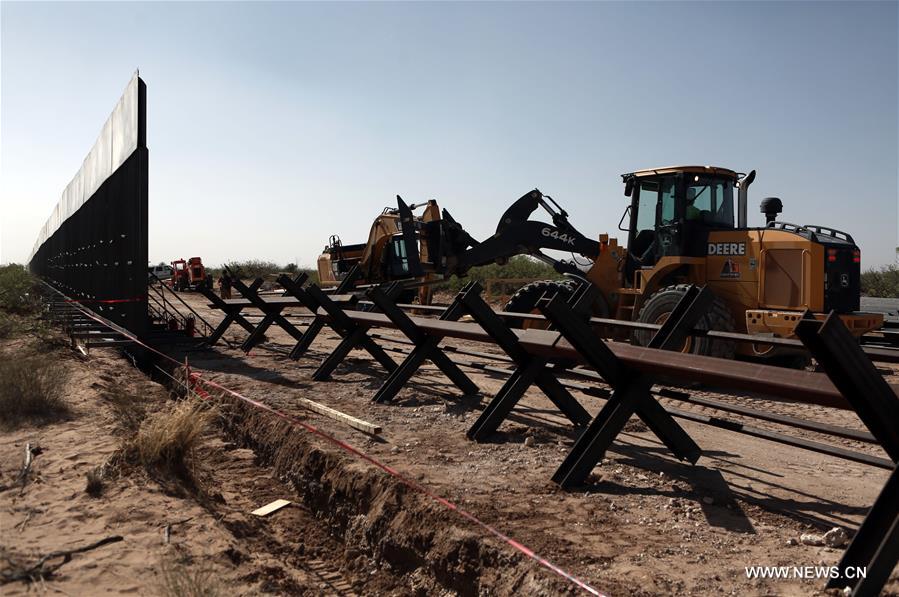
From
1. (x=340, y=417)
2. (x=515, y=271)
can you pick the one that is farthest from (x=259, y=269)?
(x=340, y=417)

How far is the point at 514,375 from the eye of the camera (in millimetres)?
5793

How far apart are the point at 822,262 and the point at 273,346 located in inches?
354

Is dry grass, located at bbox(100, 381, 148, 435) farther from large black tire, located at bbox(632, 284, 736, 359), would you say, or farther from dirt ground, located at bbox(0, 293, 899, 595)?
large black tire, located at bbox(632, 284, 736, 359)

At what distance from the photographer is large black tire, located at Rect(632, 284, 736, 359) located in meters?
9.07

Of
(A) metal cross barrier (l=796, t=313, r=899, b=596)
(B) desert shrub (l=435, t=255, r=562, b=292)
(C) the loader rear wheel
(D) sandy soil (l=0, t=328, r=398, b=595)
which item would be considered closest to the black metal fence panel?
(D) sandy soil (l=0, t=328, r=398, b=595)

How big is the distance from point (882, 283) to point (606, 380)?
24.6 meters

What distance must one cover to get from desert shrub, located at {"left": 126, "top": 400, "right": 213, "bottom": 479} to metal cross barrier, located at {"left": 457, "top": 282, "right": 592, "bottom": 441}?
7.09 feet

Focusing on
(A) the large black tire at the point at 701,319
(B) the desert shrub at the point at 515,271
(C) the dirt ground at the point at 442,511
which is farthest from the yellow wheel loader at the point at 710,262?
(B) the desert shrub at the point at 515,271

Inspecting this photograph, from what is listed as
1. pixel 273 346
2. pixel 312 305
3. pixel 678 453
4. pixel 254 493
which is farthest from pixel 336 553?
pixel 273 346

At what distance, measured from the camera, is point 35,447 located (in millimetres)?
5434

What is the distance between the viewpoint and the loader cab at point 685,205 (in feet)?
32.9

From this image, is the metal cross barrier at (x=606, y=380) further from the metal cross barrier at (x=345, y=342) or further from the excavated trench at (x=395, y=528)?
the metal cross barrier at (x=345, y=342)

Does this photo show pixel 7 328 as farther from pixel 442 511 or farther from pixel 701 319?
pixel 701 319

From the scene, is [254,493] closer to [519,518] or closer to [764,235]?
[519,518]
